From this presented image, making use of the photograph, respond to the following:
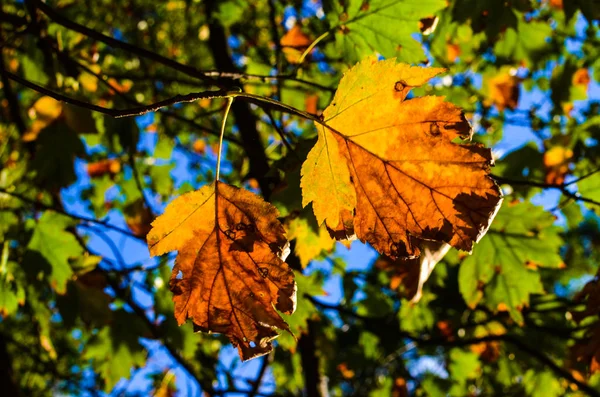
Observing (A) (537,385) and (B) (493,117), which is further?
(B) (493,117)

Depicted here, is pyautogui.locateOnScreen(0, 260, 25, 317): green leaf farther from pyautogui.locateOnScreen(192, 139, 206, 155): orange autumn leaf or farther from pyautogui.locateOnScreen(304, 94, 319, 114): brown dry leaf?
pyautogui.locateOnScreen(192, 139, 206, 155): orange autumn leaf

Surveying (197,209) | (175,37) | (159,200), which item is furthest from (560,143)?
(175,37)

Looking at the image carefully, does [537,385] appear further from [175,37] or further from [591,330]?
[175,37]

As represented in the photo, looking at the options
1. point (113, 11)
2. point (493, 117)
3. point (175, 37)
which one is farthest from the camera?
point (175, 37)

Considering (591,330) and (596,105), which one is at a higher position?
(596,105)

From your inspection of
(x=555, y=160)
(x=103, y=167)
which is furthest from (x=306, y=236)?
(x=103, y=167)

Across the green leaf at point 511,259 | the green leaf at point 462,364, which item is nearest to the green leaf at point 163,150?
the green leaf at point 511,259

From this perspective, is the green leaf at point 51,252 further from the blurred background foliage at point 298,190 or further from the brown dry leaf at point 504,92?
the brown dry leaf at point 504,92

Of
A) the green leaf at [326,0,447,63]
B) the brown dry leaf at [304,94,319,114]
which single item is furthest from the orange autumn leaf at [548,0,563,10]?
the green leaf at [326,0,447,63]
